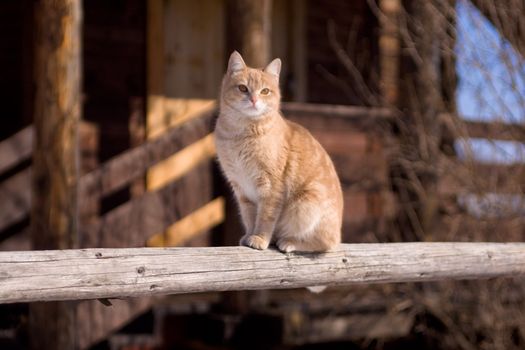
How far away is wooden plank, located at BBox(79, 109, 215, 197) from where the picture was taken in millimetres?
5578

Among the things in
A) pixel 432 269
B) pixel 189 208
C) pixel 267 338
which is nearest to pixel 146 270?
pixel 432 269

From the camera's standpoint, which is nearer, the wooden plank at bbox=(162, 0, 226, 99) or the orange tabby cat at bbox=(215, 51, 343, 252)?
the orange tabby cat at bbox=(215, 51, 343, 252)

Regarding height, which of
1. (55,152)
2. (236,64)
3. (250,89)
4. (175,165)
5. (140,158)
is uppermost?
(236,64)

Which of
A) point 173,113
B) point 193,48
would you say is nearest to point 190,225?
point 173,113

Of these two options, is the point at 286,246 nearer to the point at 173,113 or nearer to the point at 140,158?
the point at 140,158

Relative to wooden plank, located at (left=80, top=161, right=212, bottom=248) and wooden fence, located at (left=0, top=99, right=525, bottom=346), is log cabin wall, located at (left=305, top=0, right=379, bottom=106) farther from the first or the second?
wooden plank, located at (left=80, top=161, right=212, bottom=248)

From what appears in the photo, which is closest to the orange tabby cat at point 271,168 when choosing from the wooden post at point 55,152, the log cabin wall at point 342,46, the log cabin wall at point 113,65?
the wooden post at point 55,152

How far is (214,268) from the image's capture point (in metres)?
3.36

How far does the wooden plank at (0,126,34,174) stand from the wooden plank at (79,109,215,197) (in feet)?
1.76

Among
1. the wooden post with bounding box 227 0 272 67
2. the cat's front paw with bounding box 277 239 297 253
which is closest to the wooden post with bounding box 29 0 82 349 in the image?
the wooden post with bounding box 227 0 272 67

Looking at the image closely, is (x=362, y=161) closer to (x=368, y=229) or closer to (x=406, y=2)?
(x=368, y=229)

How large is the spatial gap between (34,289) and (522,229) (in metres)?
5.76

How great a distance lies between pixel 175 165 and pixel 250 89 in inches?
164

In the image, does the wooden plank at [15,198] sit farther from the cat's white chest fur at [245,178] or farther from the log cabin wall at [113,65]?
the cat's white chest fur at [245,178]
